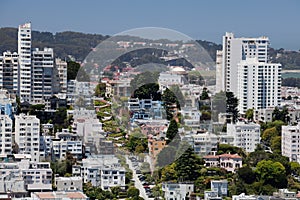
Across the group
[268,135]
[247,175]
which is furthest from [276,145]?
[247,175]

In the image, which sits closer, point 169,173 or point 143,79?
point 169,173

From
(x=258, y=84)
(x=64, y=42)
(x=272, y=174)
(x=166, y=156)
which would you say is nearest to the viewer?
(x=166, y=156)

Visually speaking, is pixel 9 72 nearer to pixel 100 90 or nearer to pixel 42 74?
pixel 42 74

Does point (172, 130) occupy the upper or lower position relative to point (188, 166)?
upper

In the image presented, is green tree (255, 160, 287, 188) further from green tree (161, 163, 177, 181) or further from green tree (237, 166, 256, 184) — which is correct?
green tree (161, 163, 177, 181)

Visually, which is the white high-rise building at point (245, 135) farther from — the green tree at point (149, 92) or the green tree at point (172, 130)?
the green tree at point (172, 130)

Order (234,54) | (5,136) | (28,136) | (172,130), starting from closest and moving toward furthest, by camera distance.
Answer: (172,130) → (5,136) → (28,136) → (234,54)

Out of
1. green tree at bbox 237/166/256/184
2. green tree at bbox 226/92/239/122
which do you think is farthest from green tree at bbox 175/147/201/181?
green tree at bbox 226/92/239/122
